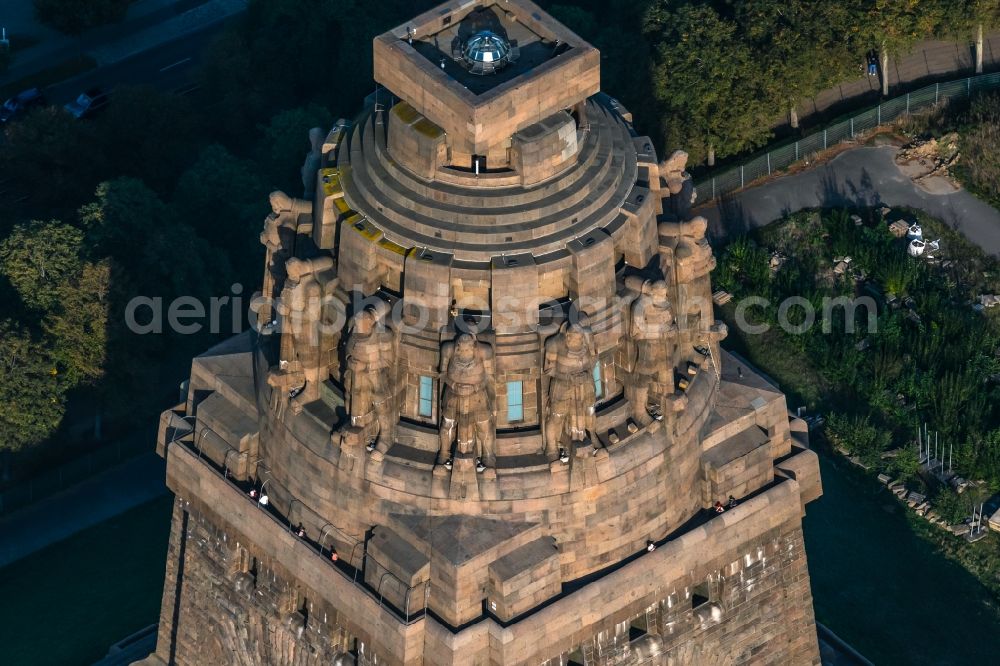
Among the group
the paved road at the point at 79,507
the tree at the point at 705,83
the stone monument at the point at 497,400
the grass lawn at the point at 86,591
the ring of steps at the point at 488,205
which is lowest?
the grass lawn at the point at 86,591

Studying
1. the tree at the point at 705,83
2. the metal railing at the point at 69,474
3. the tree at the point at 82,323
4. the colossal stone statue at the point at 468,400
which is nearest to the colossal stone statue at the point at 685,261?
the colossal stone statue at the point at 468,400

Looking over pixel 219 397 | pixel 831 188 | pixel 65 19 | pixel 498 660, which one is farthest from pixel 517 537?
pixel 65 19

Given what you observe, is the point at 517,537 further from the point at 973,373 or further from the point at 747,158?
the point at 747,158

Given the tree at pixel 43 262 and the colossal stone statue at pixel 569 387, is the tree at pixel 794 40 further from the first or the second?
the colossal stone statue at pixel 569 387

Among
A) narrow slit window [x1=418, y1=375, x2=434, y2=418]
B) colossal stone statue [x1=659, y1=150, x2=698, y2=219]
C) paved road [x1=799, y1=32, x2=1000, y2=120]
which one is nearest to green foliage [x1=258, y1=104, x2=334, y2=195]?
paved road [x1=799, y1=32, x2=1000, y2=120]

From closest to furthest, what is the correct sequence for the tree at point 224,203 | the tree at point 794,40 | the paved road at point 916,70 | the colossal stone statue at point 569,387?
the colossal stone statue at point 569,387
the tree at point 224,203
the tree at point 794,40
the paved road at point 916,70

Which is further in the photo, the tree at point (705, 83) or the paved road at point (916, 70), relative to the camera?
the paved road at point (916, 70)
